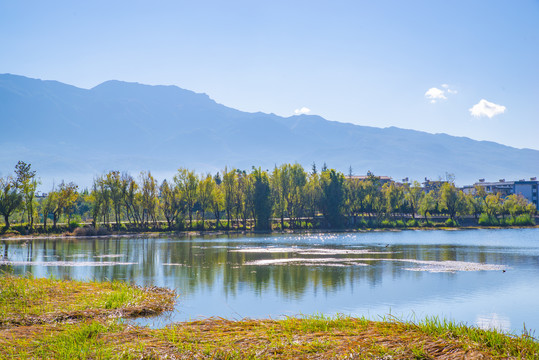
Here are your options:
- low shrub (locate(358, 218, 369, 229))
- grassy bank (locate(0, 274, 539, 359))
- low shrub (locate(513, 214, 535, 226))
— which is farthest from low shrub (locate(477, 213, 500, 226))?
grassy bank (locate(0, 274, 539, 359))

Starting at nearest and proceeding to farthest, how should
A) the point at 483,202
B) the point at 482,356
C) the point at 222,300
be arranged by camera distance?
1. the point at 482,356
2. the point at 222,300
3. the point at 483,202

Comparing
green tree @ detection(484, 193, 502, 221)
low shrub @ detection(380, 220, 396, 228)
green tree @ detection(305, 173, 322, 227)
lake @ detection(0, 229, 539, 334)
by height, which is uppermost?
green tree @ detection(305, 173, 322, 227)

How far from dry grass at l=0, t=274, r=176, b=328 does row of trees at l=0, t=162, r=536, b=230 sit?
57432 mm

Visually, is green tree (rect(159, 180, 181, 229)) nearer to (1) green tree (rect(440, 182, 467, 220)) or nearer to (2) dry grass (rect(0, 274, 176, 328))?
(1) green tree (rect(440, 182, 467, 220))

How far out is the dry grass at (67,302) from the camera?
1288cm

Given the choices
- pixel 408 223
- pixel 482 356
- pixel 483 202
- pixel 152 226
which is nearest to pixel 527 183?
pixel 483 202

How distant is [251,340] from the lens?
382 inches

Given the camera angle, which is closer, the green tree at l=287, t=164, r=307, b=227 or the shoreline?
the shoreline

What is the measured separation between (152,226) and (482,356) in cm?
7762

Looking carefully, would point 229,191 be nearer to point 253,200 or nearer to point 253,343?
point 253,200

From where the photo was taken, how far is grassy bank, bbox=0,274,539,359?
8805mm

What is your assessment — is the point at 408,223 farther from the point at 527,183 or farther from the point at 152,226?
the point at 527,183

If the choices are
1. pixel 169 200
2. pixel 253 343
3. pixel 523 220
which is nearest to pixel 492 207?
pixel 523 220

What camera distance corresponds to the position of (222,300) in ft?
63.8
